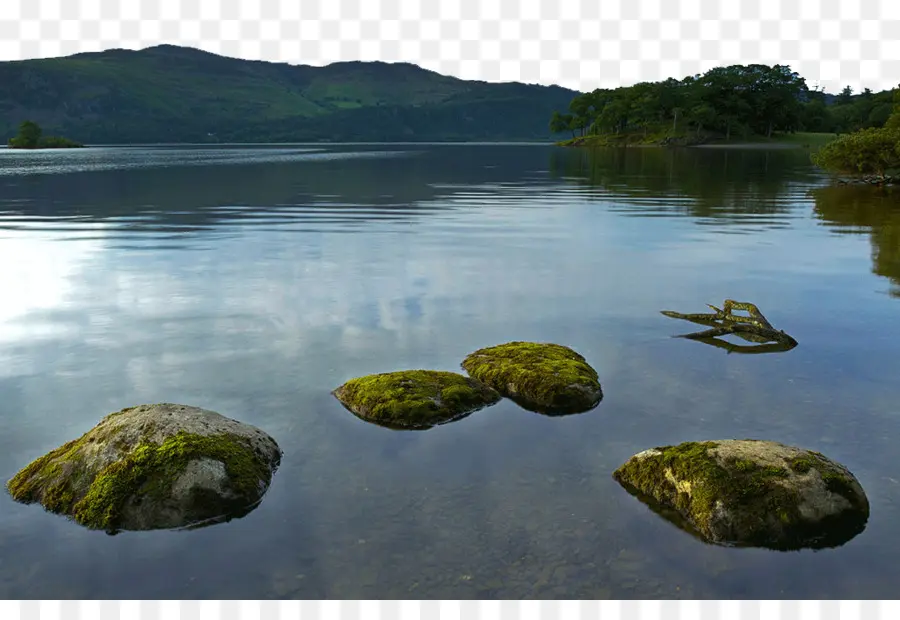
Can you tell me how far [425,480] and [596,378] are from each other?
5.41 metres

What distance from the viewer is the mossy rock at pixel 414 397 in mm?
13898

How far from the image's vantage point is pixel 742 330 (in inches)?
757

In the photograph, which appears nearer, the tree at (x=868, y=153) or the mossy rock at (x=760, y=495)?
the mossy rock at (x=760, y=495)

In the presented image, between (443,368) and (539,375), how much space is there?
8.67ft

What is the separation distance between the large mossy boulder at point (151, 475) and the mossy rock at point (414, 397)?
8.82 ft

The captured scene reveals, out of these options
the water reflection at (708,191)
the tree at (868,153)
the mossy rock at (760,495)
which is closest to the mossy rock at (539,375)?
the mossy rock at (760,495)

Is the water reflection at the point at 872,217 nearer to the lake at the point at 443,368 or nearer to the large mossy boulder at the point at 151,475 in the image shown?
the lake at the point at 443,368

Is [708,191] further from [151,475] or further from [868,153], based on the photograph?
[151,475]

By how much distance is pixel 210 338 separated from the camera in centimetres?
1917

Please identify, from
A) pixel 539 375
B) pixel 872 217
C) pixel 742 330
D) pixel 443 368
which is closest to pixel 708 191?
pixel 872 217

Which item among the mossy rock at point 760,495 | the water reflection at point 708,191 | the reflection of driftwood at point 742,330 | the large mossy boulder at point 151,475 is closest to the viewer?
the mossy rock at point 760,495

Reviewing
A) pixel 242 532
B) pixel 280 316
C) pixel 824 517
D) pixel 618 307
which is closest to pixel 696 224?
pixel 618 307

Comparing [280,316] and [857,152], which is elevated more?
[857,152]

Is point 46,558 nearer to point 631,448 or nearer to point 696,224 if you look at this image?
point 631,448
